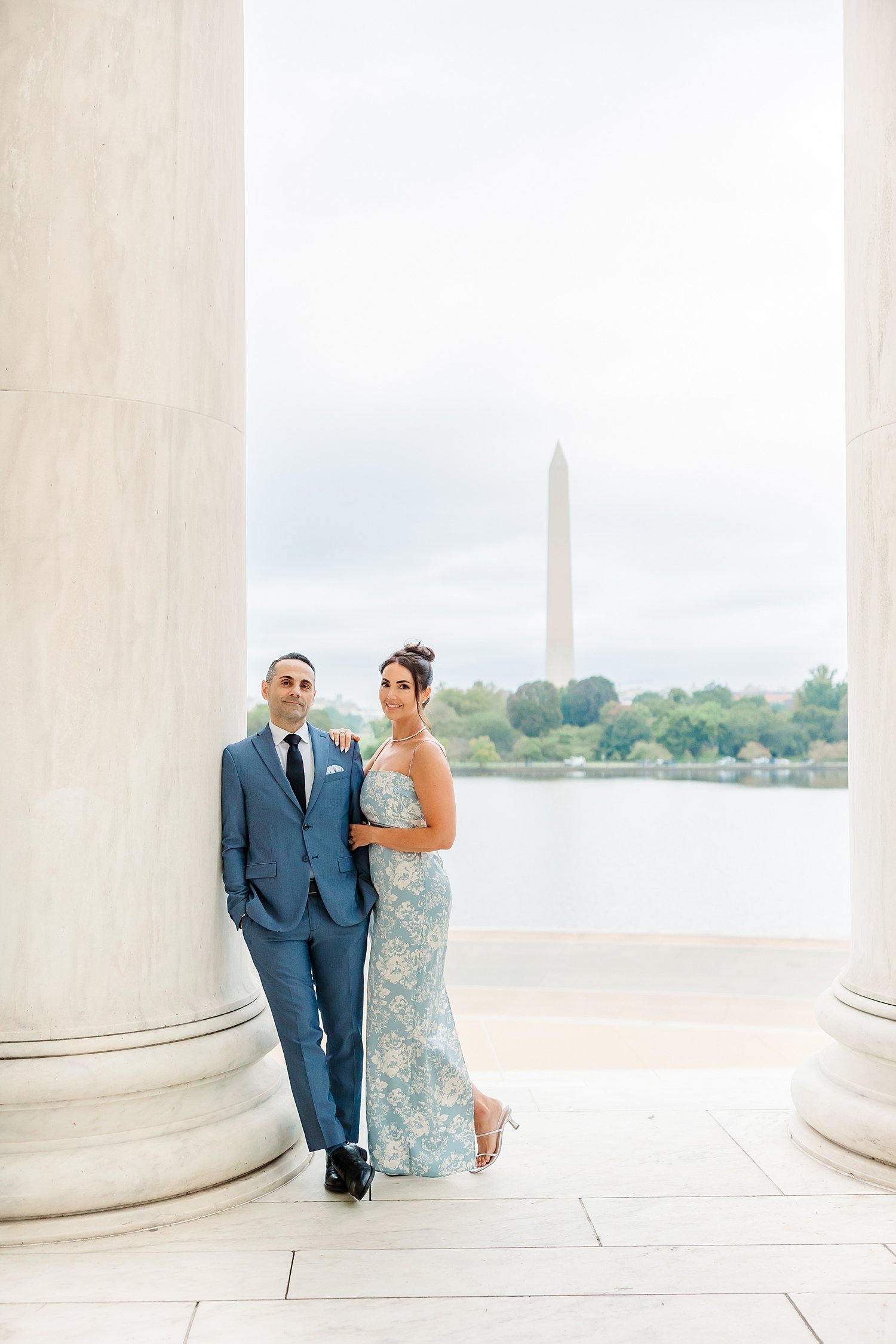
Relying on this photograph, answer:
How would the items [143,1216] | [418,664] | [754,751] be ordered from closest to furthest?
[143,1216] → [418,664] → [754,751]

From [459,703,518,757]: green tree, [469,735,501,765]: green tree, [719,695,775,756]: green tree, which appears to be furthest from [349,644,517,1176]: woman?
[719,695,775,756]: green tree

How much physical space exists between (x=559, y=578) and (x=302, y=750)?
3471 inches

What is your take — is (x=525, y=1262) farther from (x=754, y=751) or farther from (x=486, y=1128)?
(x=754, y=751)

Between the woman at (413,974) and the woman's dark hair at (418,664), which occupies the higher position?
the woman's dark hair at (418,664)

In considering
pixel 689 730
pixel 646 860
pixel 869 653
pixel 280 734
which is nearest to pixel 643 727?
pixel 689 730

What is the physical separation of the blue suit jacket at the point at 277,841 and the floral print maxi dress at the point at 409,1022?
0.33m

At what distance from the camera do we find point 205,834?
952 cm

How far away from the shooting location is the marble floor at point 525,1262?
280 inches

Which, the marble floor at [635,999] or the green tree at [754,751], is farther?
the green tree at [754,751]

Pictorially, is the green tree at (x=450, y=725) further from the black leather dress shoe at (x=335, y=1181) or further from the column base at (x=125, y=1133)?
the column base at (x=125, y=1133)

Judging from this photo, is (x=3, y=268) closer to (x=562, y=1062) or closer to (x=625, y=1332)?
(x=625, y=1332)

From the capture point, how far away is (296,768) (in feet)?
32.0

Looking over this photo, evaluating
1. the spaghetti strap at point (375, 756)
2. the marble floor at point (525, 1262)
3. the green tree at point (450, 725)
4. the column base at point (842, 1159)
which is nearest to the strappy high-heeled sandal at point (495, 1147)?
the marble floor at point (525, 1262)

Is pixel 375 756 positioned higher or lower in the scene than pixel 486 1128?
higher
